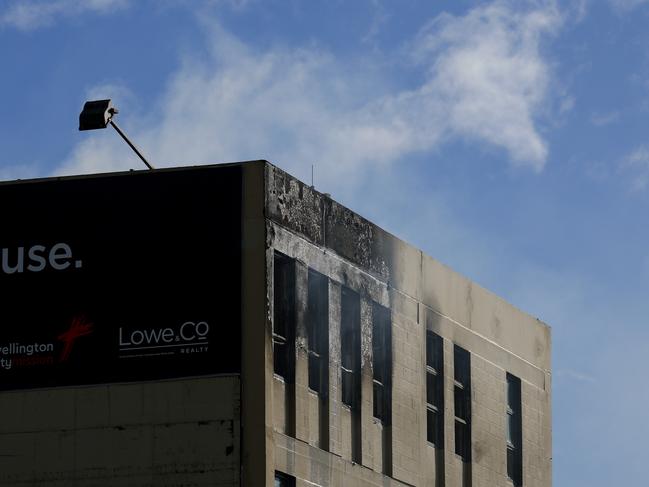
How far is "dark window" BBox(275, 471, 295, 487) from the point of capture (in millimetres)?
60312

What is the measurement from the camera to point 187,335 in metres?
60.7

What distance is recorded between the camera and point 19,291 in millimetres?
62406

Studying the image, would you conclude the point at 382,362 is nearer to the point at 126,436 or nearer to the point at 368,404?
the point at 368,404

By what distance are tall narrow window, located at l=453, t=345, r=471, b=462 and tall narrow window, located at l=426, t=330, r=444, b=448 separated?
1.40 meters

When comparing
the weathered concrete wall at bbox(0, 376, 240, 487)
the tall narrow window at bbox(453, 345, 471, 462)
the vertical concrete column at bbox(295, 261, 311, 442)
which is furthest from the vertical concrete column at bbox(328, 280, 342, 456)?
the tall narrow window at bbox(453, 345, 471, 462)

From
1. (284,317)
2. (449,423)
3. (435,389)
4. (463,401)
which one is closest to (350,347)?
(284,317)

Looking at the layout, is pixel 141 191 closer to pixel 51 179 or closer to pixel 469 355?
pixel 51 179

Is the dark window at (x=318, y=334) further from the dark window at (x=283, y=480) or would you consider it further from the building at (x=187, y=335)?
the dark window at (x=283, y=480)

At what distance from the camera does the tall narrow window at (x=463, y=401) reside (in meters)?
71.4

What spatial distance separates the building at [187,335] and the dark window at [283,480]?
0.15ft

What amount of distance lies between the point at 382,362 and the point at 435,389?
3893 millimetres

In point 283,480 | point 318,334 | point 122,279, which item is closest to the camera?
point 283,480

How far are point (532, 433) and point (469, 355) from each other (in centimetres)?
570

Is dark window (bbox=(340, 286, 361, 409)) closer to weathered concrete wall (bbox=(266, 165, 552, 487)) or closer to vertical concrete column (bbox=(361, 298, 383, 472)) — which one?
vertical concrete column (bbox=(361, 298, 383, 472))
